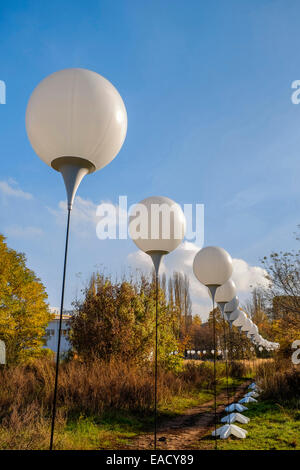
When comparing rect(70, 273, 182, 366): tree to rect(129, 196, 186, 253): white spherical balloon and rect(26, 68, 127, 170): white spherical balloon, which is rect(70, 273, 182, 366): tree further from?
rect(26, 68, 127, 170): white spherical balloon

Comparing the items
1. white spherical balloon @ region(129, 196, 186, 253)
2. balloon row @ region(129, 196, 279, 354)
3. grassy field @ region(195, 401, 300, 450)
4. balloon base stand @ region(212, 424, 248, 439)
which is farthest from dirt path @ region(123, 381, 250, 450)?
white spherical balloon @ region(129, 196, 186, 253)

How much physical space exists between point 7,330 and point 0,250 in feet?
13.3

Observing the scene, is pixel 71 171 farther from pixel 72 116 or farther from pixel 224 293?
pixel 224 293

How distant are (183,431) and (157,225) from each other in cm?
417

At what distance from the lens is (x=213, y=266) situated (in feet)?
18.9

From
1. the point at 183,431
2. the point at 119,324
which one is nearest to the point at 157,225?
the point at 183,431

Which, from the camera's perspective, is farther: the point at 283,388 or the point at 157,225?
the point at 283,388

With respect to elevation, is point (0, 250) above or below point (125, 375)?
above

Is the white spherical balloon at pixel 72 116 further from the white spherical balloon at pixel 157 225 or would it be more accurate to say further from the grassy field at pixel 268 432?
the grassy field at pixel 268 432
